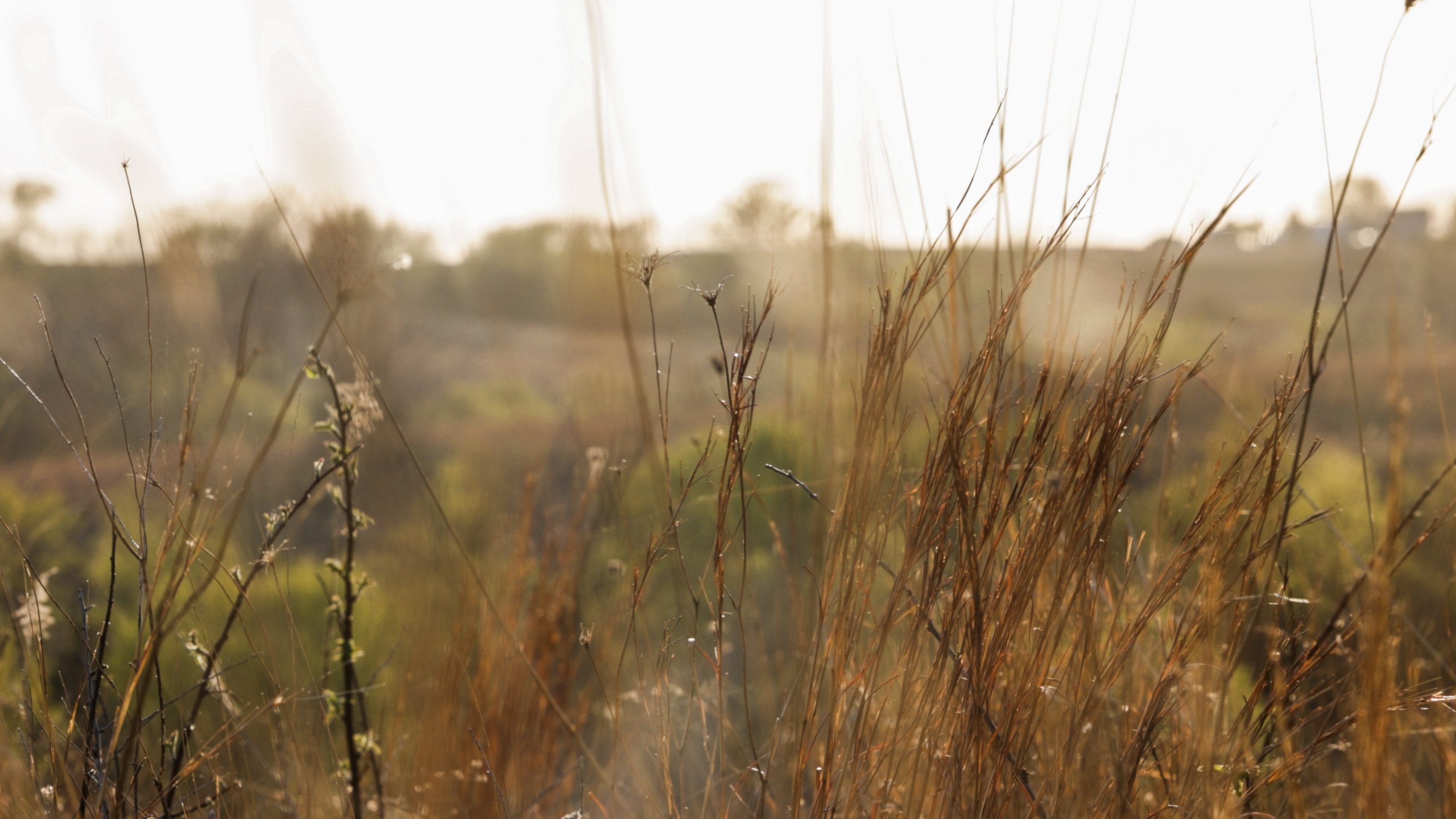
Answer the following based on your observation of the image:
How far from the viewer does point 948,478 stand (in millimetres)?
713

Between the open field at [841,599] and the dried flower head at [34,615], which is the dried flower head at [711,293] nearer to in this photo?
the open field at [841,599]

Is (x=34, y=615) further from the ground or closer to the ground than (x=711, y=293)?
closer to the ground

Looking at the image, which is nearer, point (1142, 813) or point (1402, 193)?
point (1402, 193)

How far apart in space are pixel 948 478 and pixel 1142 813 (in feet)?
1.72

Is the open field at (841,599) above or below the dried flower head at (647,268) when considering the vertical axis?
below

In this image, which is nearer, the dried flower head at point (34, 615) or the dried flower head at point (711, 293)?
the dried flower head at point (711, 293)

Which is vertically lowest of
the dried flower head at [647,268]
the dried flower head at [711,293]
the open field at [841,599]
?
the open field at [841,599]

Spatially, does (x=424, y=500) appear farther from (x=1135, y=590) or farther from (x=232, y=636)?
(x=1135, y=590)

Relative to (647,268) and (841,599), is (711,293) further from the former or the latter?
(841,599)

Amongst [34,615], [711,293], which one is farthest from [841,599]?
[34,615]

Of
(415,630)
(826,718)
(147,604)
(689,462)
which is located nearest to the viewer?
(147,604)

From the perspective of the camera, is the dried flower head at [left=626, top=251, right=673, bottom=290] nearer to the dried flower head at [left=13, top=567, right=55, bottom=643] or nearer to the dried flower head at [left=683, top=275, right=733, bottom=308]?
the dried flower head at [left=683, top=275, right=733, bottom=308]

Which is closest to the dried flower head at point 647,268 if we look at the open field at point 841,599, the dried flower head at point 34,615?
the open field at point 841,599

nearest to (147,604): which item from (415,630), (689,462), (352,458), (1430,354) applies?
(352,458)
